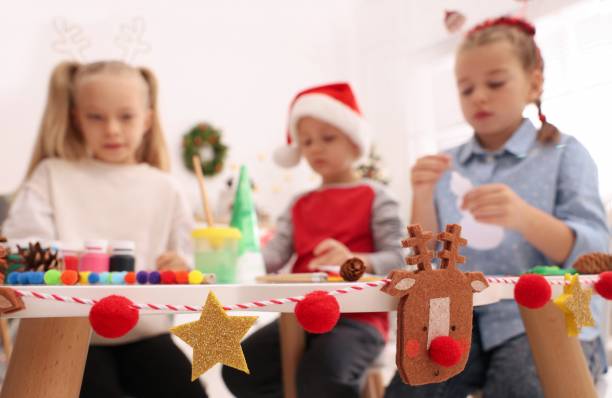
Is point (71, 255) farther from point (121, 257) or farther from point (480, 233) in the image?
point (480, 233)

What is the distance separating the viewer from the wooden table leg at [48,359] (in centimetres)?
55

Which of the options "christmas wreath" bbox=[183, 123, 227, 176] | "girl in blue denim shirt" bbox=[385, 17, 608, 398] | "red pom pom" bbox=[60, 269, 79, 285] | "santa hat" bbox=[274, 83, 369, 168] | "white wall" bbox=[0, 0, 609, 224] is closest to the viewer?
"red pom pom" bbox=[60, 269, 79, 285]

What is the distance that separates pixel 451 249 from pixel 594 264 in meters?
0.25

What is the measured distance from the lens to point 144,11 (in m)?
2.54

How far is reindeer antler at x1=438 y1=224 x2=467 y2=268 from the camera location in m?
0.52

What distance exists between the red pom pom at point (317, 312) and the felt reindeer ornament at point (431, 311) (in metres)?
0.05

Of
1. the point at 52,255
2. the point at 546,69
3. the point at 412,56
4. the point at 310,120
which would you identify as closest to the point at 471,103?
the point at 546,69

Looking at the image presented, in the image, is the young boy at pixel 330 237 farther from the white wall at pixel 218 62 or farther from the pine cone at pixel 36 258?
the white wall at pixel 218 62

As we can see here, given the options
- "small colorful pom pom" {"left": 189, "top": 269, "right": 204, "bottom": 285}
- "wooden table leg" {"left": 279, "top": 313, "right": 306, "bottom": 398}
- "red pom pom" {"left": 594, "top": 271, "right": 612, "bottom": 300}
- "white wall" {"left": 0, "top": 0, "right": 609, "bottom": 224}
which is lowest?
"wooden table leg" {"left": 279, "top": 313, "right": 306, "bottom": 398}

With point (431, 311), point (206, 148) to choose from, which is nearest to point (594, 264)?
point (431, 311)

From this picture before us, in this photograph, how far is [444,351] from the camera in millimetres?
503

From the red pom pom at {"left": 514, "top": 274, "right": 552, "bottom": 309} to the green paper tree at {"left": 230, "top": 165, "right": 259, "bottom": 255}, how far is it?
0.48 m

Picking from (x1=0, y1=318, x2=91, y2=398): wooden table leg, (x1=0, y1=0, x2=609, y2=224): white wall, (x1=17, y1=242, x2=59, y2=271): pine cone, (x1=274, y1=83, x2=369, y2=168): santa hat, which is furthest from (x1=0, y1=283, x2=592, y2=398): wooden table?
(x1=0, y1=0, x2=609, y2=224): white wall

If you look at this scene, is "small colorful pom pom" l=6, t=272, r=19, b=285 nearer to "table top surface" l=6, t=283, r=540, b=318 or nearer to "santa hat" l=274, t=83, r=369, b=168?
"table top surface" l=6, t=283, r=540, b=318
